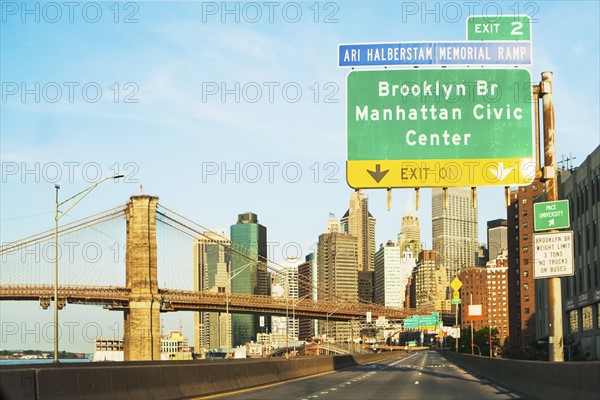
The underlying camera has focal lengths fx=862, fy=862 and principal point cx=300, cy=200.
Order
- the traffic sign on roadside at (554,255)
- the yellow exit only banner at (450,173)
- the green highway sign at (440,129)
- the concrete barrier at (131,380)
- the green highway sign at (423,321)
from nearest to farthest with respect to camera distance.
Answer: the concrete barrier at (131,380)
the traffic sign on roadside at (554,255)
the yellow exit only banner at (450,173)
the green highway sign at (440,129)
the green highway sign at (423,321)

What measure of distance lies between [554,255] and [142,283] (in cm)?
8505

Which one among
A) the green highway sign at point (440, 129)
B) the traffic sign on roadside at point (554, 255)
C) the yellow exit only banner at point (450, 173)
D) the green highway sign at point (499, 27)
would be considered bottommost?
the traffic sign on roadside at point (554, 255)

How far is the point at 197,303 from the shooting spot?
11169 centimetres

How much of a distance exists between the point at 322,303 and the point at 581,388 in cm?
11728

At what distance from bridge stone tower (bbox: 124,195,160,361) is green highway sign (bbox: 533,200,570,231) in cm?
7689

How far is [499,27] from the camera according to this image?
2850cm

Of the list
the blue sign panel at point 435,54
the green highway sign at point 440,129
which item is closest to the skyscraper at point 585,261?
the blue sign panel at point 435,54

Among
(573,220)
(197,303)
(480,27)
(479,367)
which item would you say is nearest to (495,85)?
(480,27)

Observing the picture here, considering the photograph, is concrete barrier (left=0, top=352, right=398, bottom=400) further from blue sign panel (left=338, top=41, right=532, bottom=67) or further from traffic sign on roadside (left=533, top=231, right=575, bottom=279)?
blue sign panel (left=338, top=41, right=532, bottom=67)

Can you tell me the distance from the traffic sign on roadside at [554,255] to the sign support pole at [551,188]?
876 mm

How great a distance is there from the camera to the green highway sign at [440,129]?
28094 millimetres

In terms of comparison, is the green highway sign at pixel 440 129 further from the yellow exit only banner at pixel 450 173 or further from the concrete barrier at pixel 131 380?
the concrete barrier at pixel 131 380

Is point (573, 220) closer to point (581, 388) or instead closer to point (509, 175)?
point (509, 175)

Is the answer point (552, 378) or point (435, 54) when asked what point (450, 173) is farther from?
point (552, 378)
